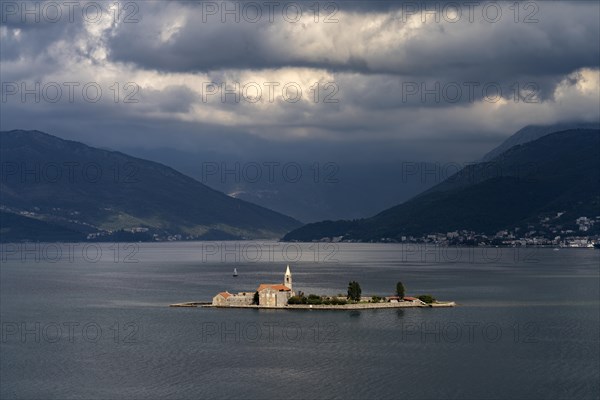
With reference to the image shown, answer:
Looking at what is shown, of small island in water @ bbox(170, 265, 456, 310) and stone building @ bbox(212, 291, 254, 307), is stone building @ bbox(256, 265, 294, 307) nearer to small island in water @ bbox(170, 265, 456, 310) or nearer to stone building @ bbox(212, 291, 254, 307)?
small island in water @ bbox(170, 265, 456, 310)

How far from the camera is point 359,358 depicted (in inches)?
4077

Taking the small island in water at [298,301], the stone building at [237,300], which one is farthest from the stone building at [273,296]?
the stone building at [237,300]

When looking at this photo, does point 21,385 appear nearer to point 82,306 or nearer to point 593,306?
point 82,306

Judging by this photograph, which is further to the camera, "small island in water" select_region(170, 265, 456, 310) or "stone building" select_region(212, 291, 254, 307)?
"stone building" select_region(212, 291, 254, 307)

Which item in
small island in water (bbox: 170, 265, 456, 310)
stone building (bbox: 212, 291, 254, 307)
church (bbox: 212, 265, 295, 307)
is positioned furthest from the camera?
stone building (bbox: 212, 291, 254, 307)

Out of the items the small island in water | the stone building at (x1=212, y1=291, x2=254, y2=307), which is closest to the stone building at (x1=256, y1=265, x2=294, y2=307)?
the small island in water

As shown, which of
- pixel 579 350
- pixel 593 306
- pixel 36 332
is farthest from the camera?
pixel 593 306

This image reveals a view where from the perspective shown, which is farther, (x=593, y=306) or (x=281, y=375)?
(x=593, y=306)

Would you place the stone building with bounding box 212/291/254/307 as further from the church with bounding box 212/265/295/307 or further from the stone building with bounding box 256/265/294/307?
the stone building with bounding box 256/265/294/307

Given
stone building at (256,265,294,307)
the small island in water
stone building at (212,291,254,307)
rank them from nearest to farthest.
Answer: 1. the small island in water
2. stone building at (256,265,294,307)
3. stone building at (212,291,254,307)

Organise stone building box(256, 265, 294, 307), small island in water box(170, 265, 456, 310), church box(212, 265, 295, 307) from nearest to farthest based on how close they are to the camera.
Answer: small island in water box(170, 265, 456, 310) → stone building box(256, 265, 294, 307) → church box(212, 265, 295, 307)

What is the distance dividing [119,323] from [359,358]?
150 feet

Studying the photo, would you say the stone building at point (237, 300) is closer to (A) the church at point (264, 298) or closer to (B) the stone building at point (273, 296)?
(A) the church at point (264, 298)

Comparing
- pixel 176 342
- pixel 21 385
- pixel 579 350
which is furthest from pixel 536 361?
pixel 21 385
